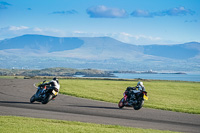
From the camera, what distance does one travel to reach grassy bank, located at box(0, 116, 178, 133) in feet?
43.4

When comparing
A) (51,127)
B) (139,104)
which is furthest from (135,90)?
(51,127)

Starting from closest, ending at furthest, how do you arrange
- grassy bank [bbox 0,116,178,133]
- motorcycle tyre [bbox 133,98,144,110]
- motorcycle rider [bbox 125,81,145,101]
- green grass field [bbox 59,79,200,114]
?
grassy bank [bbox 0,116,178,133]
motorcycle tyre [bbox 133,98,144,110]
motorcycle rider [bbox 125,81,145,101]
green grass field [bbox 59,79,200,114]

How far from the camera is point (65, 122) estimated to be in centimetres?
1555

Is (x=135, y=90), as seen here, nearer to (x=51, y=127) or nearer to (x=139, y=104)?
(x=139, y=104)

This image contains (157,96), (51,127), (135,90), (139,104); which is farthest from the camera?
(157,96)

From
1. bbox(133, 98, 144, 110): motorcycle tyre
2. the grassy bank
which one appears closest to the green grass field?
bbox(133, 98, 144, 110): motorcycle tyre

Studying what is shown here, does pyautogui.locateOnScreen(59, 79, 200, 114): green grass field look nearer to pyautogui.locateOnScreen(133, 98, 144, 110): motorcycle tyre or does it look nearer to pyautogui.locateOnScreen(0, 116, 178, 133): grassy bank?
pyautogui.locateOnScreen(133, 98, 144, 110): motorcycle tyre

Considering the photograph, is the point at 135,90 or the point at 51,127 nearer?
the point at 51,127

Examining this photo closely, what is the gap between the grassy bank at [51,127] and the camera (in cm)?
1323

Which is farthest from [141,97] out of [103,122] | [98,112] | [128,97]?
[103,122]

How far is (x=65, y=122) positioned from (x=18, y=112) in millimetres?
4031

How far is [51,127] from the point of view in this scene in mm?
13844

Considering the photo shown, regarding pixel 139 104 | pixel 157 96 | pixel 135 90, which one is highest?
pixel 157 96

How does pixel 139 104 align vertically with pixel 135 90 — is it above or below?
below
